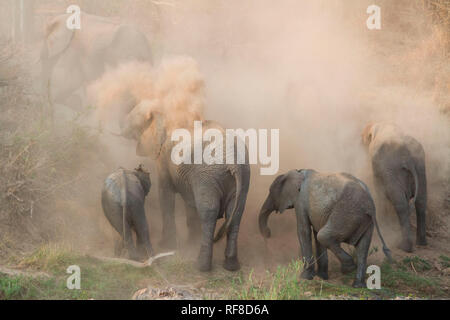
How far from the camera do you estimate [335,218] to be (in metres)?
6.12

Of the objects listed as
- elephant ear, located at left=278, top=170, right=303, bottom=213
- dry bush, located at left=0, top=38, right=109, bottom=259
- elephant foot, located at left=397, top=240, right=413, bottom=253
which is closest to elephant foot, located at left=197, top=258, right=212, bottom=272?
elephant ear, located at left=278, top=170, right=303, bottom=213

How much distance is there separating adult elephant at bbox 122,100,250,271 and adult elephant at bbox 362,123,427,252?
2.51 metres

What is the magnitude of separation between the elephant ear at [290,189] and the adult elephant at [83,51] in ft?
12.8

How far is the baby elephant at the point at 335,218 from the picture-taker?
6105mm

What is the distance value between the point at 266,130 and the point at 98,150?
2862mm

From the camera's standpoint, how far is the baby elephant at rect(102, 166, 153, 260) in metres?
6.30

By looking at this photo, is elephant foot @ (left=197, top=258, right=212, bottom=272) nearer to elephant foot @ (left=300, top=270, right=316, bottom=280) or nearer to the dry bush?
elephant foot @ (left=300, top=270, right=316, bottom=280)

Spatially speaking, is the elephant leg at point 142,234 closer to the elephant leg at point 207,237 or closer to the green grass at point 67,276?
the green grass at point 67,276

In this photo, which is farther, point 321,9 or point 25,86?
point 321,9

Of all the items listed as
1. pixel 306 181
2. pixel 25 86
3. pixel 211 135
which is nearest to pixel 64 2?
pixel 25 86

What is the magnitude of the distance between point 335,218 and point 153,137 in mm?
2662

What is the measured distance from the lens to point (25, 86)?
860cm

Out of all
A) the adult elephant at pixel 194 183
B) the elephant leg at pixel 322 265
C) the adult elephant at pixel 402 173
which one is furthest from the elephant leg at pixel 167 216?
the adult elephant at pixel 402 173
